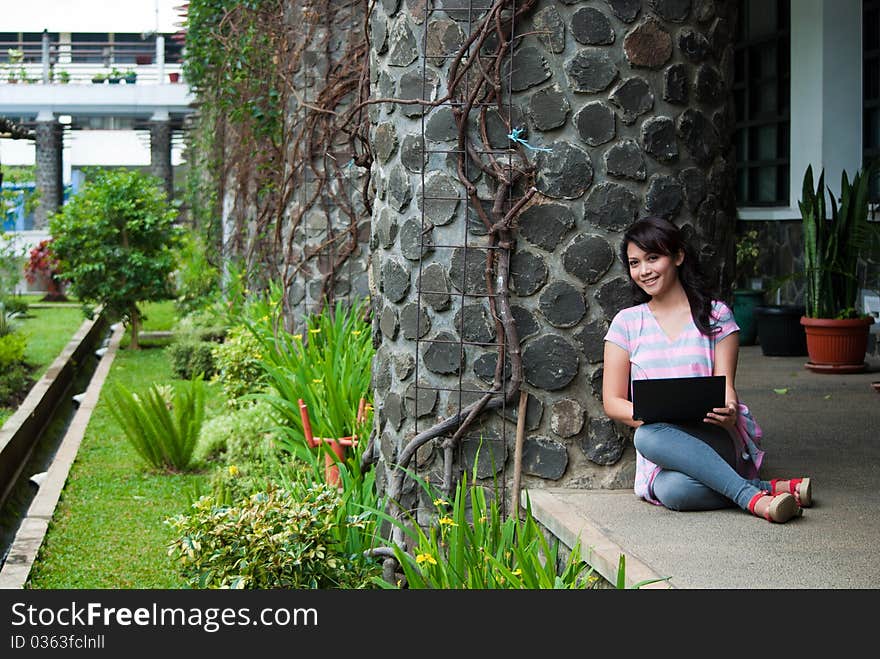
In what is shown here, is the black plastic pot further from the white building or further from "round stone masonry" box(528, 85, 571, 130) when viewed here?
the white building

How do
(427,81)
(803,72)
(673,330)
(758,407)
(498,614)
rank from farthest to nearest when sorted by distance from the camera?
(803,72)
(758,407)
(427,81)
(673,330)
(498,614)

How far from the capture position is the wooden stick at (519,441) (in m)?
4.07

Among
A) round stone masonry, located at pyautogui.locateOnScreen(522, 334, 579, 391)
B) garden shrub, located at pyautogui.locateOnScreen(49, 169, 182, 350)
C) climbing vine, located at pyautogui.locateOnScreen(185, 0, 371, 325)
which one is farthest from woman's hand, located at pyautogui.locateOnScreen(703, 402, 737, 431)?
garden shrub, located at pyautogui.locateOnScreen(49, 169, 182, 350)

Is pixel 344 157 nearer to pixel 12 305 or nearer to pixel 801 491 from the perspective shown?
pixel 801 491

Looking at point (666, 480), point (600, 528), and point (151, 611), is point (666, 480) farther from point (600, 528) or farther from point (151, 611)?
point (151, 611)

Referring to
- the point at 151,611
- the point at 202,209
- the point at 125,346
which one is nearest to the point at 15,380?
the point at 125,346

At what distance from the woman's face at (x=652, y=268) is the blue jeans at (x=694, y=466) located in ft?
1.55

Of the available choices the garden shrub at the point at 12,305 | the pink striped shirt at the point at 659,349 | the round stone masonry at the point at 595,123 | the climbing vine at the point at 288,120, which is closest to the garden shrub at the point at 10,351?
the climbing vine at the point at 288,120

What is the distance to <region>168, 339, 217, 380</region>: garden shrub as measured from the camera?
417 inches

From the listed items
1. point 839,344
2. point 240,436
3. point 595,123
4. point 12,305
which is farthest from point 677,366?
point 12,305

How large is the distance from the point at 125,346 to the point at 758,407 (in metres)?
9.54

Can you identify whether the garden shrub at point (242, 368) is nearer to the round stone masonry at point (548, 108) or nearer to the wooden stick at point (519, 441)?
the wooden stick at point (519, 441)

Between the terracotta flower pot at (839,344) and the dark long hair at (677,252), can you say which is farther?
the terracotta flower pot at (839,344)

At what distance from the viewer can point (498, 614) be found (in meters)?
3.00
